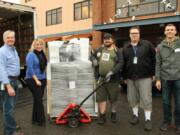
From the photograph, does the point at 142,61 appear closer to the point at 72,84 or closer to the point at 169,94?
the point at 169,94

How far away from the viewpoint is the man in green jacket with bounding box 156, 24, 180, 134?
Result: 5633 mm

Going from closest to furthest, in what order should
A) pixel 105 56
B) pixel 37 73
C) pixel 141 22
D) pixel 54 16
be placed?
pixel 37 73 < pixel 105 56 < pixel 141 22 < pixel 54 16

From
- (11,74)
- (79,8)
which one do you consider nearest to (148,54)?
(11,74)

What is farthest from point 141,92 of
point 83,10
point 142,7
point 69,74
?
point 83,10

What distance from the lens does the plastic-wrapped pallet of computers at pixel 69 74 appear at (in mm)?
6590

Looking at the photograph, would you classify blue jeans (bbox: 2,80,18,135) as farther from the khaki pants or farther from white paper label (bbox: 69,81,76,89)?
the khaki pants

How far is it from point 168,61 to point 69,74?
2179 millimetres

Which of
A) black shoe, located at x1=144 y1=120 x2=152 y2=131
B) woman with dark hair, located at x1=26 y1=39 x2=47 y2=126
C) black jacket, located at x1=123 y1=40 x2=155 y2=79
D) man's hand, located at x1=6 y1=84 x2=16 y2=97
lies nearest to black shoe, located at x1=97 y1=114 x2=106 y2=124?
black shoe, located at x1=144 y1=120 x2=152 y2=131

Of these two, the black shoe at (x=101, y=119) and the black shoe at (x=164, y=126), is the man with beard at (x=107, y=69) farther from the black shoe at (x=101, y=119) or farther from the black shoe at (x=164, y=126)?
the black shoe at (x=164, y=126)

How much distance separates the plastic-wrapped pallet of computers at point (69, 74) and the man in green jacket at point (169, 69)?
158cm

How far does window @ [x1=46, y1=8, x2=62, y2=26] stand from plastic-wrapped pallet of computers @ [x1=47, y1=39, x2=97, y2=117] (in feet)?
82.9

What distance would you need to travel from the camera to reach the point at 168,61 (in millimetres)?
5668

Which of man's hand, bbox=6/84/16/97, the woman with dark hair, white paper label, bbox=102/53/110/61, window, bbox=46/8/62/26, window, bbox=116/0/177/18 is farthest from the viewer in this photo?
window, bbox=46/8/62/26

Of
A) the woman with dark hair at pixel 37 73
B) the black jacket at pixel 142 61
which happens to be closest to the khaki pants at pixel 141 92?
the black jacket at pixel 142 61
